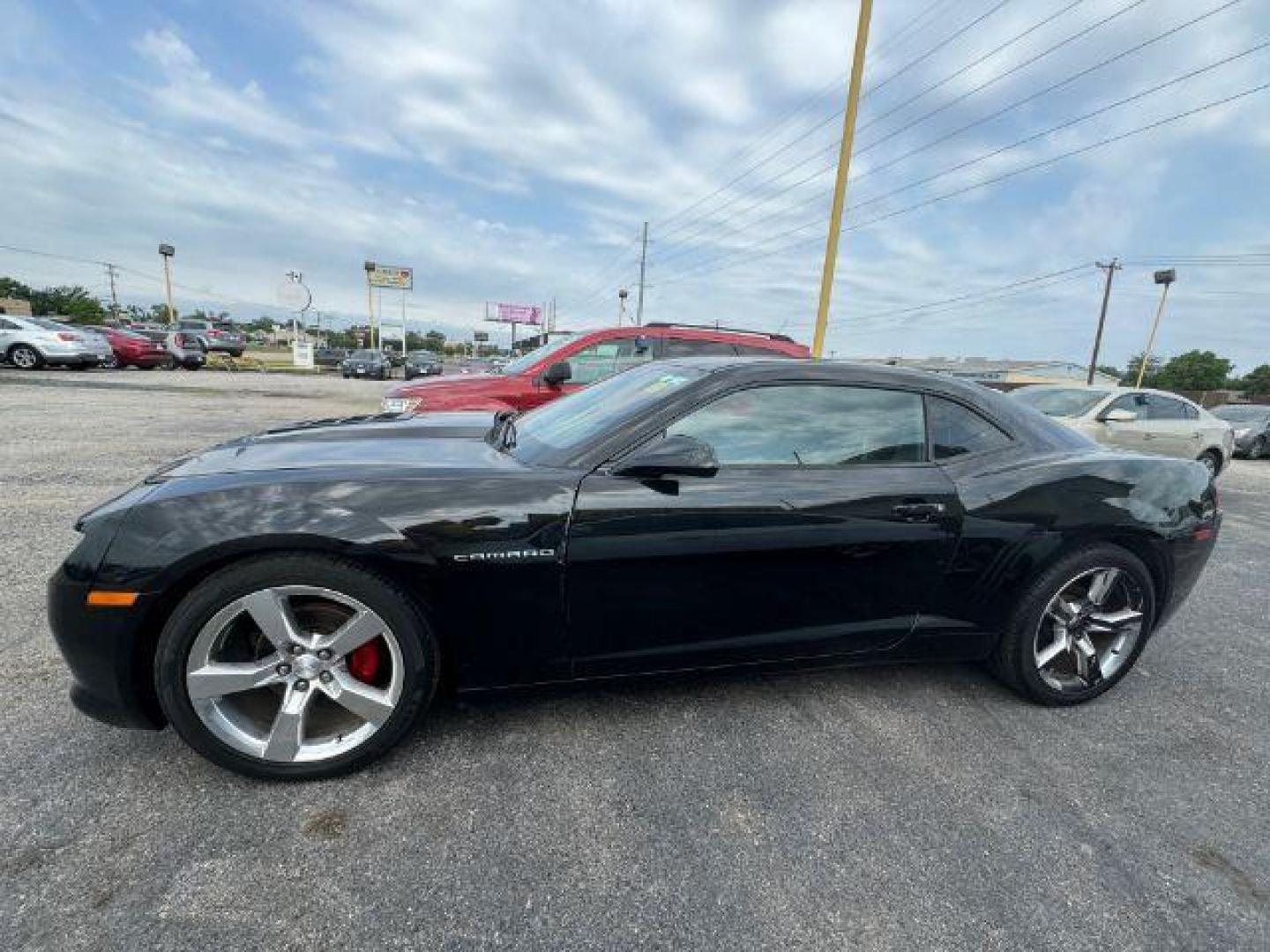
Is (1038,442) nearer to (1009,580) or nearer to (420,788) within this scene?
(1009,580)

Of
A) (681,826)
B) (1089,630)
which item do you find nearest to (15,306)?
(681,826)

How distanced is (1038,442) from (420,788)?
8.92 feet

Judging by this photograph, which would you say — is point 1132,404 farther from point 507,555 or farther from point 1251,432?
point 1251,432

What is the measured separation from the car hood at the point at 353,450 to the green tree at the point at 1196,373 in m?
82.3

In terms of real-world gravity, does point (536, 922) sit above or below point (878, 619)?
below

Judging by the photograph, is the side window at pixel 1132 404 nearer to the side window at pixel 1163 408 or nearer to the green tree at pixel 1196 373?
the side window at pixel 1163 408

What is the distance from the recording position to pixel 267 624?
186 cm

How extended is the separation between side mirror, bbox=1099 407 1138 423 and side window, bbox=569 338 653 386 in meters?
5.82

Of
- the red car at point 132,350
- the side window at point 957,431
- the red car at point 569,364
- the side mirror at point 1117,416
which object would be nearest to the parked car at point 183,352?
the red car at point 132,350

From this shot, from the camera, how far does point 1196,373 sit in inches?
2625

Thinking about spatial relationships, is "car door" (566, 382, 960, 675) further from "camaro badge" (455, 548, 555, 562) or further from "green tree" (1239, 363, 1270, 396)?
A: "green tree" (1239, 363, 1270, 396)

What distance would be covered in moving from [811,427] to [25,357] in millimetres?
20936

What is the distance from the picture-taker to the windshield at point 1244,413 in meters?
15.2

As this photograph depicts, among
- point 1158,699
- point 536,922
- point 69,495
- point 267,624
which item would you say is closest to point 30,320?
point 69,495
